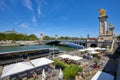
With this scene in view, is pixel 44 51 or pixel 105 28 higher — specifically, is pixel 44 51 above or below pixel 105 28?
below

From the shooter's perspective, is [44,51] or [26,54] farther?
[44,51]

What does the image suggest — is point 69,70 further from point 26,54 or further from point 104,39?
point 104,39

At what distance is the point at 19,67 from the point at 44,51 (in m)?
20.1

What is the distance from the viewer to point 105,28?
5997 centimetres

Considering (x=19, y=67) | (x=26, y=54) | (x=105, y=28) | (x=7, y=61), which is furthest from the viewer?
(x=105, y=28)

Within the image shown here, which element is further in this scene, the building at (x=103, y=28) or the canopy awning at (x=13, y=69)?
the building at (x=103, y=28)

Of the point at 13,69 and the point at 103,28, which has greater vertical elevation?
the point at 103,28

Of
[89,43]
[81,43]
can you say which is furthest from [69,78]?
[81,43]

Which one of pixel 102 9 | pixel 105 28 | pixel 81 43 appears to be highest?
pixel 102 9

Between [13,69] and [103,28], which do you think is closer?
[13,69]

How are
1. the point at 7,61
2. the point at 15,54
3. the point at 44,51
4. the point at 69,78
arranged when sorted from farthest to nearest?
the point at 44,51, the point at 15,54, the point at 7,61, the point at 69,78

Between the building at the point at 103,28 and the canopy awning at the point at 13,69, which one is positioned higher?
the building at the point at 103,28

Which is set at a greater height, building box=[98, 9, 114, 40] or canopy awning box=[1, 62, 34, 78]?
building box=[98, 9, 114, 40]

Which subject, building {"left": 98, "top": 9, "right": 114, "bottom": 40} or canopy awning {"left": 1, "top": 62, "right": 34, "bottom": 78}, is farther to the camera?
building {"left": 98, "top": 9, "right": 114, "bottom": 40}
